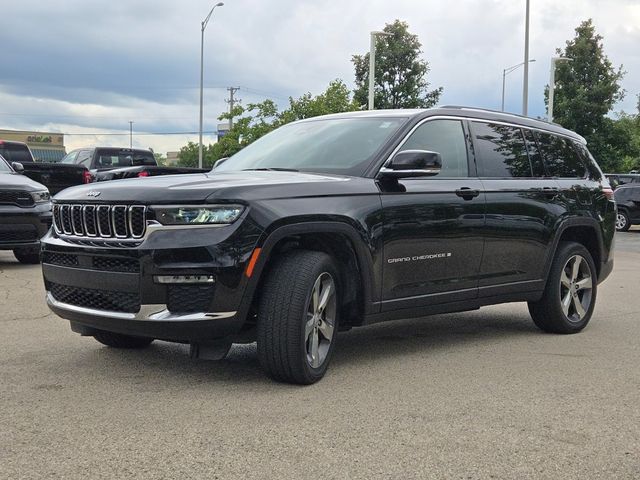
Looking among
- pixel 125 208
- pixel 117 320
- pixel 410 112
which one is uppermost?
pixel 410 112

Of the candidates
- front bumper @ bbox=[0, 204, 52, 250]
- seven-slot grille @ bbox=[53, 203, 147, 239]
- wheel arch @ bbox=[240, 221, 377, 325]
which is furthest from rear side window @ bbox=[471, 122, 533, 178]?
front bumper @ bbox=[0, 204, 52, 250]

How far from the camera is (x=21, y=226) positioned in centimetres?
1064

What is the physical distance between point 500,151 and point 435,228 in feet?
4.22

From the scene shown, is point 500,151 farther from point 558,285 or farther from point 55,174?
point 55,174

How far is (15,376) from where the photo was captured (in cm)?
485

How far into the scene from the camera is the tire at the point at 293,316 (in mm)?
4469

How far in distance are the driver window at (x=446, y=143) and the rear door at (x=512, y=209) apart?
0.53 ft

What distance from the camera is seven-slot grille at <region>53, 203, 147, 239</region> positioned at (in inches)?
175

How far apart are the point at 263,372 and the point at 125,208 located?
50.1 inches

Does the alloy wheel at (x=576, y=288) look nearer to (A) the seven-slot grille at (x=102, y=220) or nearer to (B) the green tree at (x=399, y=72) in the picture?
(A) the seven-slot grille at (x=102, y=220)

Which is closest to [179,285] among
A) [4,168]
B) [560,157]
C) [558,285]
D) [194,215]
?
[194,215]

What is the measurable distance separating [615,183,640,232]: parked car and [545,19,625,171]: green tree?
14771 mm

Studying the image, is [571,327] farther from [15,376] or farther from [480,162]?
[15,376]

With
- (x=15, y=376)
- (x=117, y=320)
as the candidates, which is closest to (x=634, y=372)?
(x=117, y=320)
